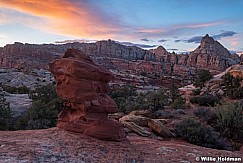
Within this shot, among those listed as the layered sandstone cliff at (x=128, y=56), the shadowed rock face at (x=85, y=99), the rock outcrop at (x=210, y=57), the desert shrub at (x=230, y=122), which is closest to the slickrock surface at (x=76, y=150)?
the shadowed rock face at (x=85, y=99)

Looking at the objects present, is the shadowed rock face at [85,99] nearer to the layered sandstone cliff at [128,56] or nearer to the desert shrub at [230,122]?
the desert shrub at [230,122]

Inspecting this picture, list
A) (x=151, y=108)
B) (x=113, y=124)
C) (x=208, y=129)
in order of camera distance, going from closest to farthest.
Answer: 1. (x=113, y=124)
2. (x=208, y=129)
3. (x=151, y=108)

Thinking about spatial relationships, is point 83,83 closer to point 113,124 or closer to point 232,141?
point 113,124

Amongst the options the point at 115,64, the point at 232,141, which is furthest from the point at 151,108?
the point at 115,64

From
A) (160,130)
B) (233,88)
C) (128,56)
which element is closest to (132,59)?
(128,56)

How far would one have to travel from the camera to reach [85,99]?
30.7 ft

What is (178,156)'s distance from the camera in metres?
8.72

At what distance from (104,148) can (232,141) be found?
985cm

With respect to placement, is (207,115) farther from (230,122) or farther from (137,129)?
(137,129)

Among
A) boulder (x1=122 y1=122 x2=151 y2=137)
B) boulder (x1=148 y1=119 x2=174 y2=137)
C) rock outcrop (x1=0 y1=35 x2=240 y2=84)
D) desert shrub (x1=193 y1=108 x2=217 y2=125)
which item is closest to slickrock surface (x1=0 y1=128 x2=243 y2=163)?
boulder (x1=122 y1=122 x2=151 y2=137)

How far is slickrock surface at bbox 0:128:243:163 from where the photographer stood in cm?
715

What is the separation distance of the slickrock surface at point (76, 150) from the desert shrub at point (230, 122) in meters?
6.58

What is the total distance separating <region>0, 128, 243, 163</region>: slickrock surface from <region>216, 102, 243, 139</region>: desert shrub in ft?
21.6

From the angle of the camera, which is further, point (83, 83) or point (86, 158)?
point (83, 83)
